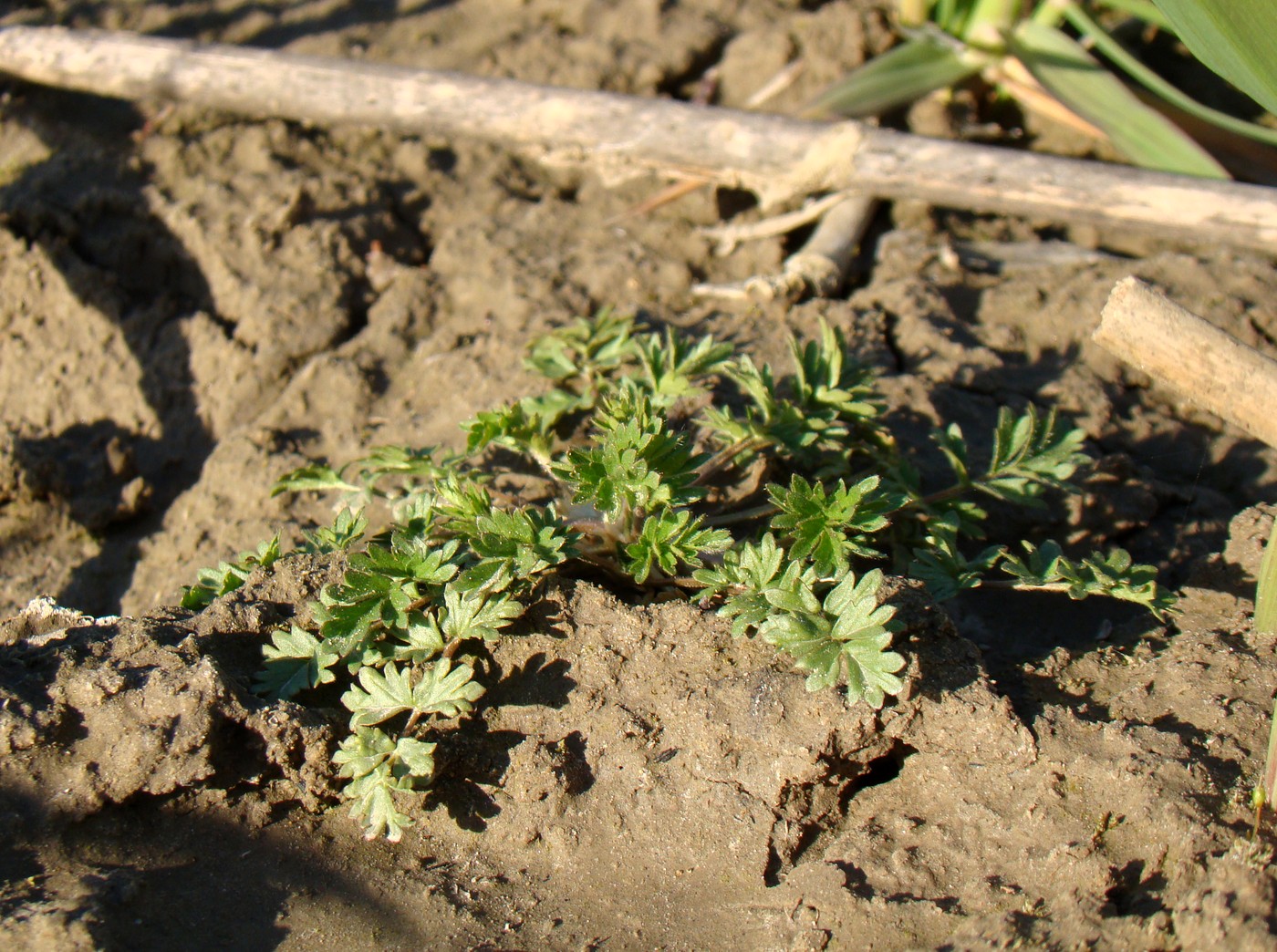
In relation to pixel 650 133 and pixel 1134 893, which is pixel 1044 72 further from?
pixel 1134 893

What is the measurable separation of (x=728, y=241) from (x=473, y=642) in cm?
196

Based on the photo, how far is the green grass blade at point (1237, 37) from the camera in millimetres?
1941

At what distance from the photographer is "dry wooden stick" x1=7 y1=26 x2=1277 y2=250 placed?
3.17 meters

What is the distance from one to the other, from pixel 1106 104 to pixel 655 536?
2.59 m

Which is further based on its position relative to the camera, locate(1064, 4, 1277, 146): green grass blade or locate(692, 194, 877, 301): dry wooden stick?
locate(1064, 4, 1277, 146): green grass blade

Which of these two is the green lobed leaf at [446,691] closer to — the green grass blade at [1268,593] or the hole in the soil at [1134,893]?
the hole in the soil at [1134,893]

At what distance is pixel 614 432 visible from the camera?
2.01 m

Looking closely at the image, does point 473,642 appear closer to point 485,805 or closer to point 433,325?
point 485,805

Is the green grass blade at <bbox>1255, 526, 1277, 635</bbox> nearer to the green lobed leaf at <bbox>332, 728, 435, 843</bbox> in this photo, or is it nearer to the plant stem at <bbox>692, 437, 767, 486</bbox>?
the plant stem at <bbox>692, 437, 767, 486</bbox>

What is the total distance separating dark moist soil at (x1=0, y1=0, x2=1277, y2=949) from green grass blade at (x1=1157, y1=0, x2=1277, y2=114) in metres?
0.95

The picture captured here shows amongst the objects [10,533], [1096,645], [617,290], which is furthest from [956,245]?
[10,533]

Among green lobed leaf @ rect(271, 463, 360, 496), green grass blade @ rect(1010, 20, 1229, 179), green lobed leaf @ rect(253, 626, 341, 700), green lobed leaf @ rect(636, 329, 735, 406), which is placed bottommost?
green lobed leaf @ rect(253, 626, 341, 700)

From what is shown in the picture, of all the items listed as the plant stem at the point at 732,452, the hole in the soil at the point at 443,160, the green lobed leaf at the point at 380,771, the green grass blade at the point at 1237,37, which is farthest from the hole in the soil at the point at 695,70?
the green lobed leaf at the point at 380,771

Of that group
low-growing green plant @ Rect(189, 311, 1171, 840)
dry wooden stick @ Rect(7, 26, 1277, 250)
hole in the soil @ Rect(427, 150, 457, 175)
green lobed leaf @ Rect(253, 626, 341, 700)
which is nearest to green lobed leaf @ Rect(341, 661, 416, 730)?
low-growing green plant @ Rect(189, 311, 1171, 840)
